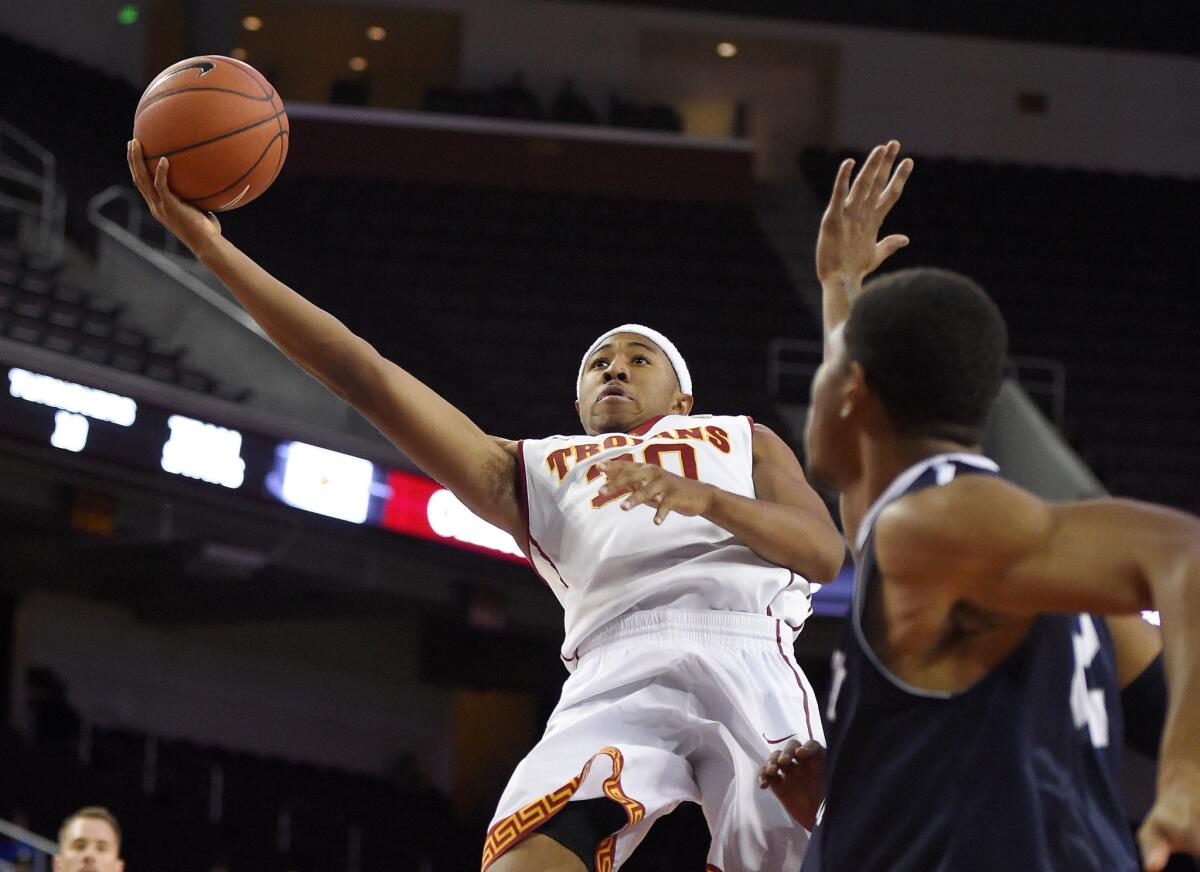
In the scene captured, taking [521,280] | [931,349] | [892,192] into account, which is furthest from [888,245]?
[521,280]

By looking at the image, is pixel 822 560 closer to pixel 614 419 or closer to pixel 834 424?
pixel 614 419

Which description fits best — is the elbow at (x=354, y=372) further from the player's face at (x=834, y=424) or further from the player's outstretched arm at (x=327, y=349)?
the player's face at (x=834, y=424)

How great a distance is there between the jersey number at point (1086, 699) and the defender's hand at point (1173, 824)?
0.24 m

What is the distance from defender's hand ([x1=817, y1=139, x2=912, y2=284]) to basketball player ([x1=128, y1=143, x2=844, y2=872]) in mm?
414

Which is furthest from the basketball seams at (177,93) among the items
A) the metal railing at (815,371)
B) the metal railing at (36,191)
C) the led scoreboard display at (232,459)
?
the metal railing at (815,371)

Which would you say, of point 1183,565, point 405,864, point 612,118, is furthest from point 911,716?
point 612,118

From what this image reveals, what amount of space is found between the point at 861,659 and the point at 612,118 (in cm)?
1534

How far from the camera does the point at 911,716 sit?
6.39 ft

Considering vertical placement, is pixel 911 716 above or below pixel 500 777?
below

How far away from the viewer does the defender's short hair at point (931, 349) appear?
76.4 inches

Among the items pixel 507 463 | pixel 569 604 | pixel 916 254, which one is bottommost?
pixel 569 604

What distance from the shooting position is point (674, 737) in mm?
3021

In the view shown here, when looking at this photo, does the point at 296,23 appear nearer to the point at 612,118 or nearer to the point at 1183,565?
the point at 612,118

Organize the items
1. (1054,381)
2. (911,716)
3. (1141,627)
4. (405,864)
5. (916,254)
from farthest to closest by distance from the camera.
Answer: (916,254), (1054,381), (405,864), (1141,627), (911,716)
